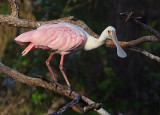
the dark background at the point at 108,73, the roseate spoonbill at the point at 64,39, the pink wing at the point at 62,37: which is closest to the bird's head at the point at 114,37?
the roseate spoonbill at the point at 64,39

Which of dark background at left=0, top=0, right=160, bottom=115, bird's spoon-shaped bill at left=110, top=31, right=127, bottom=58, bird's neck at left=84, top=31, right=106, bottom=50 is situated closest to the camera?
bird's spoon-shaped bill at left=110, top=31, right=127, bottom=58

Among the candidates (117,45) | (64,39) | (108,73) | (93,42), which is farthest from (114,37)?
(108,73)

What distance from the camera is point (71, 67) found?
20.7ft

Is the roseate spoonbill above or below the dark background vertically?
above

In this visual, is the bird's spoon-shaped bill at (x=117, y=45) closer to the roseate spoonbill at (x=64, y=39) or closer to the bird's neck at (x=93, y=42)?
the roseate spoonbill at (x=64, y=39)

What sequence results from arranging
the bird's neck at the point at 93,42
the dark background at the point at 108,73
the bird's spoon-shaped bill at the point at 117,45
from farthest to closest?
1. the dark background at the point at 108,73
2. the bird's neck at the point at 93,42
3. the bird's spoon-shaped bill at the point at 117,45

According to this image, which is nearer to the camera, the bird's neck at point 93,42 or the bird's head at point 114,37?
the bird's head at point 114,37

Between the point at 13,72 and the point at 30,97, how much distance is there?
289 centimetres

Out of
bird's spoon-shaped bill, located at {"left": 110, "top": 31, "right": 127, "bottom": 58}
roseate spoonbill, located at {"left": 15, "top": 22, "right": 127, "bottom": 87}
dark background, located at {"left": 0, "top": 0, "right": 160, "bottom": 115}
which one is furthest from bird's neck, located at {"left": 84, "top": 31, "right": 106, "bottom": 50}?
dark background, located at {"left": 0, "top": 0, "right": 160, "bottom": 115}

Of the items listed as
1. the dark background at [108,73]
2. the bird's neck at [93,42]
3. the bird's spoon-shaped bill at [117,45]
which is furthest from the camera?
the dark background at [108,73]

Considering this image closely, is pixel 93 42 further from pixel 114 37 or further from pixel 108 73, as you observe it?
pixel 108 73

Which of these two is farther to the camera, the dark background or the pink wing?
the dark background

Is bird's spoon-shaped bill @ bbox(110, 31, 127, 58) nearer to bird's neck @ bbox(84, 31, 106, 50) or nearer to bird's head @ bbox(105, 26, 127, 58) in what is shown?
bird's head @ bbox(105, 26, 127, 58)

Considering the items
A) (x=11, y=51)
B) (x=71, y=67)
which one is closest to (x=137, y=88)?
(x=71, y=67)
